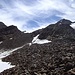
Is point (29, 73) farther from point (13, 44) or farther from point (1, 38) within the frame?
point (1, 38)

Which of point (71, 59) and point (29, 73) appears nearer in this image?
point (29, 73)

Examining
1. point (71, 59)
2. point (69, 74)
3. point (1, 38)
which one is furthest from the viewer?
point (1, 38)

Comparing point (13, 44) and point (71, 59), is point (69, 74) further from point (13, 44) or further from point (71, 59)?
point (13, 44)

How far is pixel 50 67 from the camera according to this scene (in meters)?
30.8

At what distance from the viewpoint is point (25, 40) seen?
81.9 meters

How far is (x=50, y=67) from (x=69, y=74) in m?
5.64

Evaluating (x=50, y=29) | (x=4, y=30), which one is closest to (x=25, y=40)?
(x=50, y=29)

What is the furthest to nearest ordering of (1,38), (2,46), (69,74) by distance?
(1,38) → (2,46) → (69,74)

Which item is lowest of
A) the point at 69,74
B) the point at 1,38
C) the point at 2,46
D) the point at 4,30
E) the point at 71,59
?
the point at 69,74

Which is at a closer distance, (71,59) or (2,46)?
(71,59)

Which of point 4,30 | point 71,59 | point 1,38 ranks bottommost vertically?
point 71,59

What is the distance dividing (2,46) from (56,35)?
20742 millimetres

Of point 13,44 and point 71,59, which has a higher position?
point 13,44

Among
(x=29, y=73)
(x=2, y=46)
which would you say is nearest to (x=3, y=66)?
(x=29, y=73)
